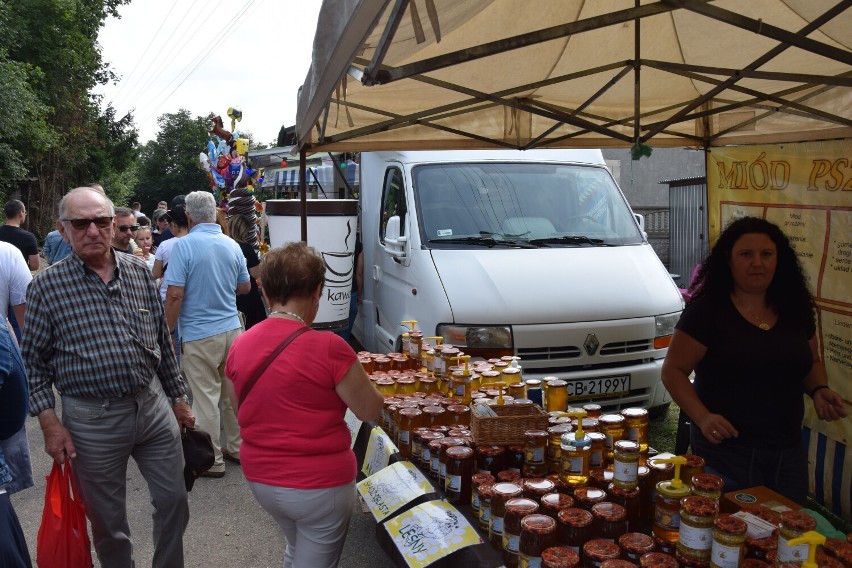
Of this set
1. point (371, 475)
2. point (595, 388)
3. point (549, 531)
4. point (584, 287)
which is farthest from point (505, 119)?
point (549, 531)

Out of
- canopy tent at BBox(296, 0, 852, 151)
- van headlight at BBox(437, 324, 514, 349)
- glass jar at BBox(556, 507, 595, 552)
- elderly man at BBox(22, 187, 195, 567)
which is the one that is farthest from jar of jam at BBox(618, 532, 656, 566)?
van headlight at BBox(437, 324, 514, 349)

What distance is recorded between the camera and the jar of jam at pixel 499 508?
2523mm

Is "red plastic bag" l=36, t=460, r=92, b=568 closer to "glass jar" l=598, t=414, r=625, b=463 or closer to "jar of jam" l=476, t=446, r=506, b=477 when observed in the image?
"jar of jam" l=476, t=446, r=506, b=477

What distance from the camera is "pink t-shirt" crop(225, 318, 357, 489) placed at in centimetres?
241

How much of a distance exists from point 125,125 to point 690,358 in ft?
130

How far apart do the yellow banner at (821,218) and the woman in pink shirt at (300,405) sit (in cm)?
282

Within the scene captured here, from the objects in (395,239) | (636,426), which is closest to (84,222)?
(636,426)

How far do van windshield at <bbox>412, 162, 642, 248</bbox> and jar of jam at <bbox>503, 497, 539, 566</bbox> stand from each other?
10.6 ft

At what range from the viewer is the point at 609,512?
2301 millimetres

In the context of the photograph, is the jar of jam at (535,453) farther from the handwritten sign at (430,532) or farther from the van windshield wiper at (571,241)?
the van windshield wiper at (571,241)

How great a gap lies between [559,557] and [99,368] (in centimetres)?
205

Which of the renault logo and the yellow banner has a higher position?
the yellow banner

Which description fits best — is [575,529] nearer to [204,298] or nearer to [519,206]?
[204,298]

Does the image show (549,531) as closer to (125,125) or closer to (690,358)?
(690,358)
